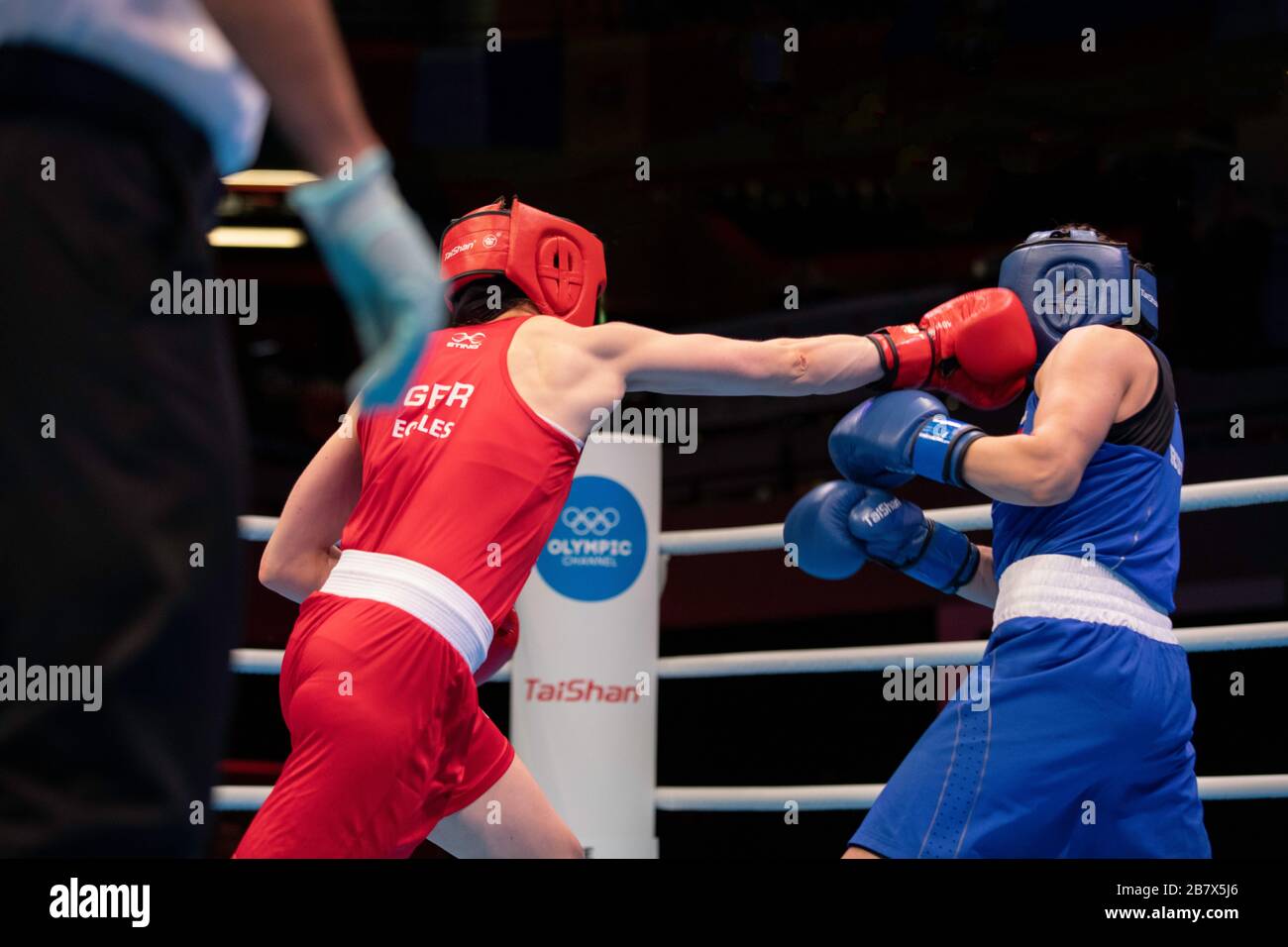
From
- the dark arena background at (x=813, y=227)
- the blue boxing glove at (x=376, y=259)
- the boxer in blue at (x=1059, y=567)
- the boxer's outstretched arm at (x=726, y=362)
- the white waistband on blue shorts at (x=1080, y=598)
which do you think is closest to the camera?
the blue boxing glove at (x=376, y=259)

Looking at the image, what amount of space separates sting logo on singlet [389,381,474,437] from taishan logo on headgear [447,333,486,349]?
10 centimetres

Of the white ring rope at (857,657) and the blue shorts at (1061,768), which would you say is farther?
the white ring rope at (857,657)

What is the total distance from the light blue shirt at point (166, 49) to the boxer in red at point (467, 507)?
3.57 feet

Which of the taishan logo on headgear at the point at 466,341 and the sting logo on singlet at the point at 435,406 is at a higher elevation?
the taishan logo on headgear at the point at 466,341

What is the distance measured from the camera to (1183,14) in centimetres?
922

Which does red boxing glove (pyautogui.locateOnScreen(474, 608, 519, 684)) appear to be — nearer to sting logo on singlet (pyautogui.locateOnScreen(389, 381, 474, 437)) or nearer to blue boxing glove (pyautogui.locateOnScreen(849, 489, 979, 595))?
sting logo on singlet (pyautogui.locateOnScreen(389, 381, 474, 437))

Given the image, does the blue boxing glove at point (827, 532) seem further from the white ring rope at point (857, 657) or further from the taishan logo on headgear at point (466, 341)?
the taishan logo on headgear at point (466, 341)

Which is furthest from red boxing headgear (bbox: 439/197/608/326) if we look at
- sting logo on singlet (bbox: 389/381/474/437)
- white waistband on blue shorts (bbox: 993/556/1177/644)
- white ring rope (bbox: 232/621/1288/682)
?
white waistband on blue shorts (bbox: 993/556/1177/644)

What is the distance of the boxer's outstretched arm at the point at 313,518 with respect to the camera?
2387 millimetres

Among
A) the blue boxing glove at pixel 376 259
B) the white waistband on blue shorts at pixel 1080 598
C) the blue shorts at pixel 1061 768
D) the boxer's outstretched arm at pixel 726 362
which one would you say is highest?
the boxer's outstretched arm at pixel 726 362

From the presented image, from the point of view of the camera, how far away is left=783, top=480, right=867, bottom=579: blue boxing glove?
236 cm

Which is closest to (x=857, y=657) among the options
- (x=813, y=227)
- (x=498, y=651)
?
(x=498, y=651)

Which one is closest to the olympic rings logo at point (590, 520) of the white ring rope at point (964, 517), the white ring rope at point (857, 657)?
the white ring rope at point (964, 517)

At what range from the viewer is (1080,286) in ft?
7.50
